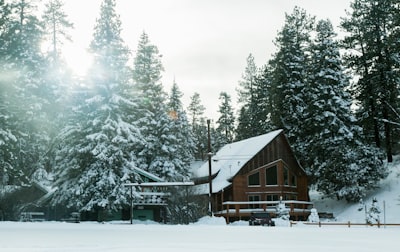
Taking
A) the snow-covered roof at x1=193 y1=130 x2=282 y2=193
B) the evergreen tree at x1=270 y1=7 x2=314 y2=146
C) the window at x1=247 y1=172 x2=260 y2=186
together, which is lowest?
the window at x1=247 y1=172 x2=260 y2=186

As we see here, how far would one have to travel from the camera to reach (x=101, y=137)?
3000 centimetres

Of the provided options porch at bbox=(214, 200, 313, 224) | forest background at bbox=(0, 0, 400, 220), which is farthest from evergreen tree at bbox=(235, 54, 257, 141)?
porch at bbox=(214, 200, 313, 224)

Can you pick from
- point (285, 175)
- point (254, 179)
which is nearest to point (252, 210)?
point (254, 179)

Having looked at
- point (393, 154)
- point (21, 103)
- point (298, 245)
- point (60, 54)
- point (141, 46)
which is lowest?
point (298, 245)

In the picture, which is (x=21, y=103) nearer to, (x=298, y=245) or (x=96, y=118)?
(x=96, y=118)

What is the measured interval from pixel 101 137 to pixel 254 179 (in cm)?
1736

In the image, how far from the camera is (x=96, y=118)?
30.9 metres

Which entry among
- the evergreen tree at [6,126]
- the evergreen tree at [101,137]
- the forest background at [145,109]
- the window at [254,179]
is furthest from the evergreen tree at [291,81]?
the evergreen tree at [6,126]

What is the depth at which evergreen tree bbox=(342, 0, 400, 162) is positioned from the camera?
4072cm

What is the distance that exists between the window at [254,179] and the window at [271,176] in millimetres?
871

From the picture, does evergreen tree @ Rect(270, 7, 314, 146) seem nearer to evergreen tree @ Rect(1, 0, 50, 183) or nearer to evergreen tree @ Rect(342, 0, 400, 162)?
evergreen tree @ Rect(342, 0, 400, 162)

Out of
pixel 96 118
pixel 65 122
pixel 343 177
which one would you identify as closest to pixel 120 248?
pixel 96 118

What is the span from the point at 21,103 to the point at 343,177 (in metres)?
26.0

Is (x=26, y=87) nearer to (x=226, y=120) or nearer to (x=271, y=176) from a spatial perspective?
(x=271, y=176)
